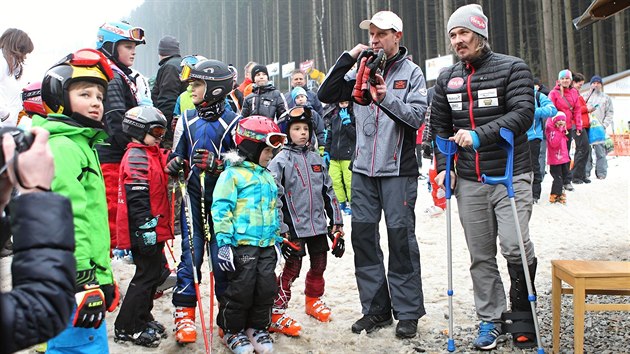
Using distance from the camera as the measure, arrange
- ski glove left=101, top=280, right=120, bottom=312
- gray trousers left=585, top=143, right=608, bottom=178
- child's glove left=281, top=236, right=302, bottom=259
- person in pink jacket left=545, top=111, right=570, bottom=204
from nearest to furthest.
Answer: ski glove left=101, top=280, right=120, bottom=312
child's glove left=281, top=236, right=302, bottom=259
person in pink jacket left=545, top=111, right=570, bottom=204
gray trousers left=585, top=143, right=608, bottom=178

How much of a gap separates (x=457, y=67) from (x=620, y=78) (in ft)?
41.7

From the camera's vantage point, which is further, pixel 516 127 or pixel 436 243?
pixel 436 243

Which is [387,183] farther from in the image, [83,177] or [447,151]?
[83,177]

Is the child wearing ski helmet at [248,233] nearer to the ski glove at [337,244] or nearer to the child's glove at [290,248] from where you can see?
the child's glove at [290,248]

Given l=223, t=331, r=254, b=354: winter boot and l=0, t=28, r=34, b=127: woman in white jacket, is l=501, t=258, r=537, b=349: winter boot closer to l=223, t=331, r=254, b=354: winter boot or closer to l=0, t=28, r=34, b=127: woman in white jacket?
l=223, t=331, r=254, b=354: winter boot

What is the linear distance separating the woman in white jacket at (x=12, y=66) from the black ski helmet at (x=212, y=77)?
272 centimetres

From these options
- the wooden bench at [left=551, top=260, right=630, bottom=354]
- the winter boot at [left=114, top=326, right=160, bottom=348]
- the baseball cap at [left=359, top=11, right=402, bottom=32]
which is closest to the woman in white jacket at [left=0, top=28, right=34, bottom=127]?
the winter boot at [left=114, top=326, right=160, bottom=348]

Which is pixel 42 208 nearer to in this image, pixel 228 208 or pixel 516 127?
pixel 228 208

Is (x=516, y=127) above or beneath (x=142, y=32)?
beneath

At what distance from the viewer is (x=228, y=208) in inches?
151

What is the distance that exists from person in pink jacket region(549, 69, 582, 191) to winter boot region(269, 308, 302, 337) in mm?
7882

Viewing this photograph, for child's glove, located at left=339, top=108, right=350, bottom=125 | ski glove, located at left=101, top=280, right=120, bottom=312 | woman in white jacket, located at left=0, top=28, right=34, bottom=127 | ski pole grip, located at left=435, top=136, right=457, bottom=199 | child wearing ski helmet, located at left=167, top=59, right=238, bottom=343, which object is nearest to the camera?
ski glove, located at left=101, top=280, right=120, bottom=312

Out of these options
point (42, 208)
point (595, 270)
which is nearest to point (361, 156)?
point (595, 270)

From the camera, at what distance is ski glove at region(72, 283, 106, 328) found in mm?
2371
